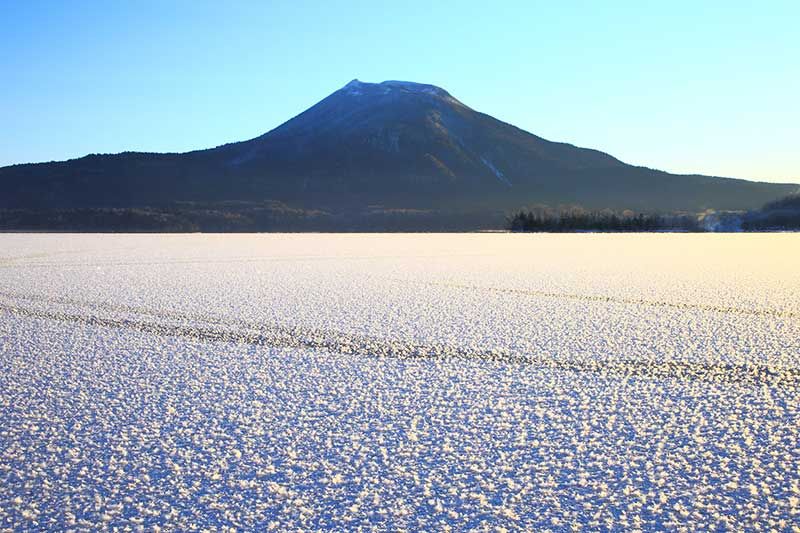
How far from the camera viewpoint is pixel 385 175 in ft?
343

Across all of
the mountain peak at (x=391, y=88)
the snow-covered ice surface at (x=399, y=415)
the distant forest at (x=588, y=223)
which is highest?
the mountain peak at (x=391, y=88)

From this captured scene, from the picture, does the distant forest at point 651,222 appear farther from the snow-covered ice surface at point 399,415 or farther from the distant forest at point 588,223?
the snow-covered ice surface at point 399,415

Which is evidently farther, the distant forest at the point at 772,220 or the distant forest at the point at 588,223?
the distant forest at the point at 772,220

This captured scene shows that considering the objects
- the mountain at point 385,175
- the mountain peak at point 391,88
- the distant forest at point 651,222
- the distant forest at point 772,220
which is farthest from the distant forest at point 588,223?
the mountain peak at point 391,88

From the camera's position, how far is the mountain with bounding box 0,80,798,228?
90.1 metres

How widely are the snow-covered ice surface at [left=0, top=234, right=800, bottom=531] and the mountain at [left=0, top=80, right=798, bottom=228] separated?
2872 inches

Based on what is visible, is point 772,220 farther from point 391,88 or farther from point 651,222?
point 391,88

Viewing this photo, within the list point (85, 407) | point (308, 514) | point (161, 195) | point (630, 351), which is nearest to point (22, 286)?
point (85, 407)

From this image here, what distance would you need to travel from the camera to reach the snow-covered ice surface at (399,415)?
2.09 metres

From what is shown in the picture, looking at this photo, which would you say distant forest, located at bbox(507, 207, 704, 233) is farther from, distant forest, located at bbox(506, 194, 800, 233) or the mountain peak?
the mountain peak

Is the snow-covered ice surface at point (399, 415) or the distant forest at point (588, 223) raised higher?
the distant forest at point (588, 223)

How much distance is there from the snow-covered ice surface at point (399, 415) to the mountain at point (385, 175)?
239ft

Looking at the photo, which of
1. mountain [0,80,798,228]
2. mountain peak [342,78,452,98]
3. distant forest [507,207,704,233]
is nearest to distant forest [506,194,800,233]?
distant forest [507,207,704,233]

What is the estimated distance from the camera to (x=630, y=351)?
4.23 m
